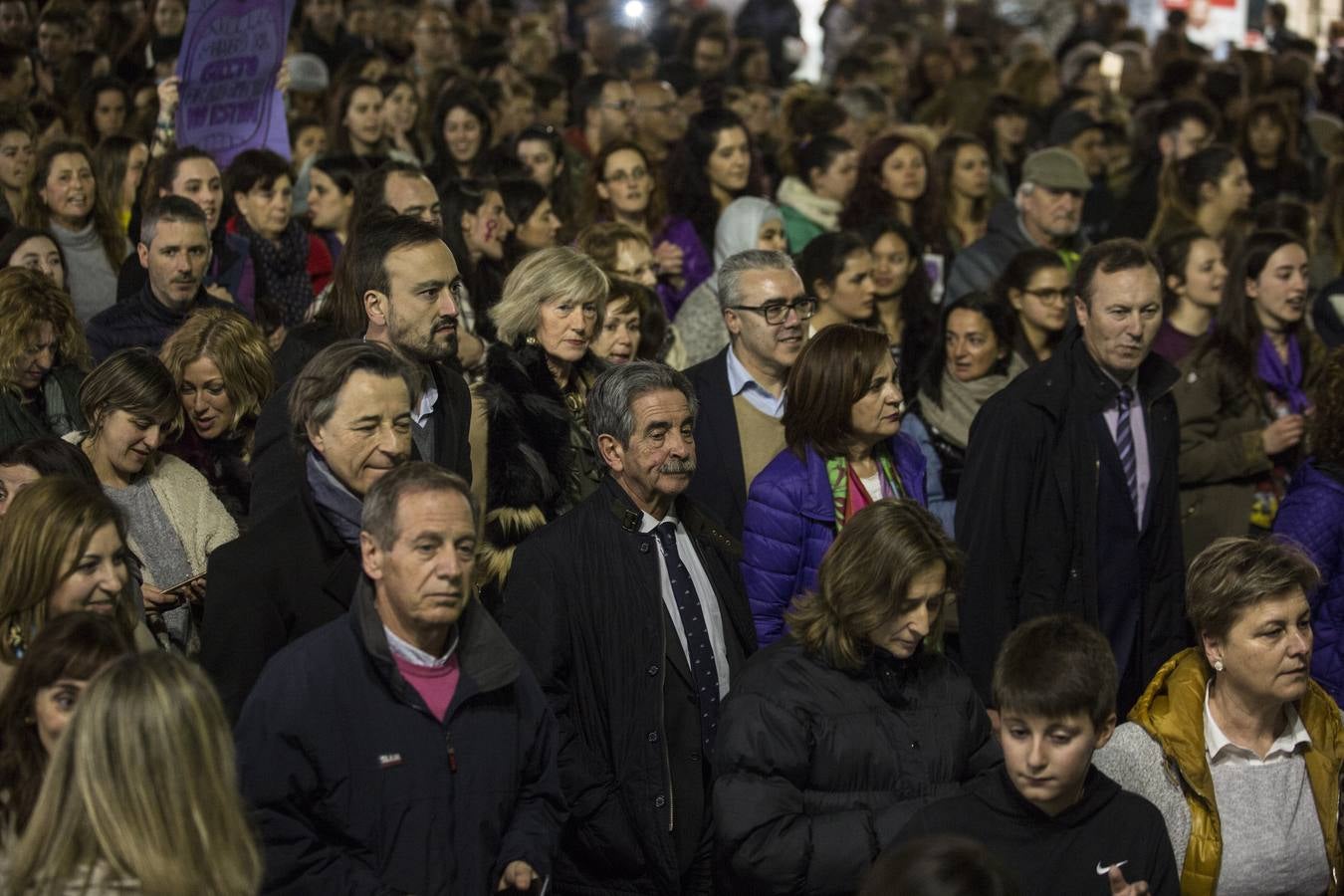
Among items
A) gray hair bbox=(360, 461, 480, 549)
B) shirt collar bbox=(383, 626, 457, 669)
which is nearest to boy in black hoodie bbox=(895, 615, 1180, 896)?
shirt collar bbox=(383, 626, 457, 669)

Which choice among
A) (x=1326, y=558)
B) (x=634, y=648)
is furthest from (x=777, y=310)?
(x=1326, y=558)

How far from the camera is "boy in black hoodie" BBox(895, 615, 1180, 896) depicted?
4301mm

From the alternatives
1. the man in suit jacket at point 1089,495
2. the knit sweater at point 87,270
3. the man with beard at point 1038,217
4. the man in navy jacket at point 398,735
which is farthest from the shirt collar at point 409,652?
the man with beard at point 1038,217

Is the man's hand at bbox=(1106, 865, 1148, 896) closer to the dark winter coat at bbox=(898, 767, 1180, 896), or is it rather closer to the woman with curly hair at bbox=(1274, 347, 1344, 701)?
the dark winter coat at bbox=(898, 767, 1180, 896)

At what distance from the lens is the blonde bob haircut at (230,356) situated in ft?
21.4

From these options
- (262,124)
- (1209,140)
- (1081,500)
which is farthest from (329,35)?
(1081,500)

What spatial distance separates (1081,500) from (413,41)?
9.57 metres

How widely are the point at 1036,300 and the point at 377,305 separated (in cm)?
331

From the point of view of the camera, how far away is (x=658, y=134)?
11.5 meters

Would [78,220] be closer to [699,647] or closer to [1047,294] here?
[1047,294]

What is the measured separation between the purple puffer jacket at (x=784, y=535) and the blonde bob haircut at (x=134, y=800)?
2514 mm

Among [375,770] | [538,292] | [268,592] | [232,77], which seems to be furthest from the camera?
[232,77]

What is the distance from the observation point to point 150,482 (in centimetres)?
591

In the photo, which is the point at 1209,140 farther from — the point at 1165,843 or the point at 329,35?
the point at 1165,843
